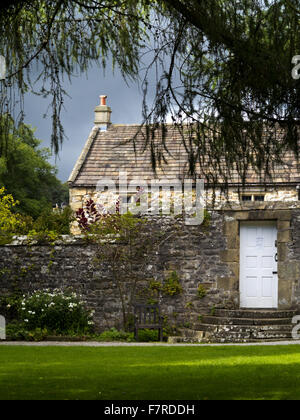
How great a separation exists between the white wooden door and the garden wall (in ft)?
1.20

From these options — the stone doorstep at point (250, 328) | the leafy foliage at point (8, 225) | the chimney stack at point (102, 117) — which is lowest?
the stone doorstep at point (250, 328)

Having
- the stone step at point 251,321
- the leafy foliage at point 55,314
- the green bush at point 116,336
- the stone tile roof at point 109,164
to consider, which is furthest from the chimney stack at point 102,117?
the stone step at point 251,321

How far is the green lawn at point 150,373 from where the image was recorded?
7480 mm

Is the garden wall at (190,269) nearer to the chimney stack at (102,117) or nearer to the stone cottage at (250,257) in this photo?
the stone cottage at (250,257)

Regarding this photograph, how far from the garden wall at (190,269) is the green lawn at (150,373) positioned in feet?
9.59

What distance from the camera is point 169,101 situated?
597 centimetres

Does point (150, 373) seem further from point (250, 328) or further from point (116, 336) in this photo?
point (116, 336)

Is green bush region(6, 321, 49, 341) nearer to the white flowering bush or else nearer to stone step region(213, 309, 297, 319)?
the white flowering bush

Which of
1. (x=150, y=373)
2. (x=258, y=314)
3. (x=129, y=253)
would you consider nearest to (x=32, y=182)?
(x=129, y=253)

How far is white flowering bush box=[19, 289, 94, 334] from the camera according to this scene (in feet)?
49.4

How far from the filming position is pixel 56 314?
15023mm

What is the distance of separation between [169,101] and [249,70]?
26.2 inches
